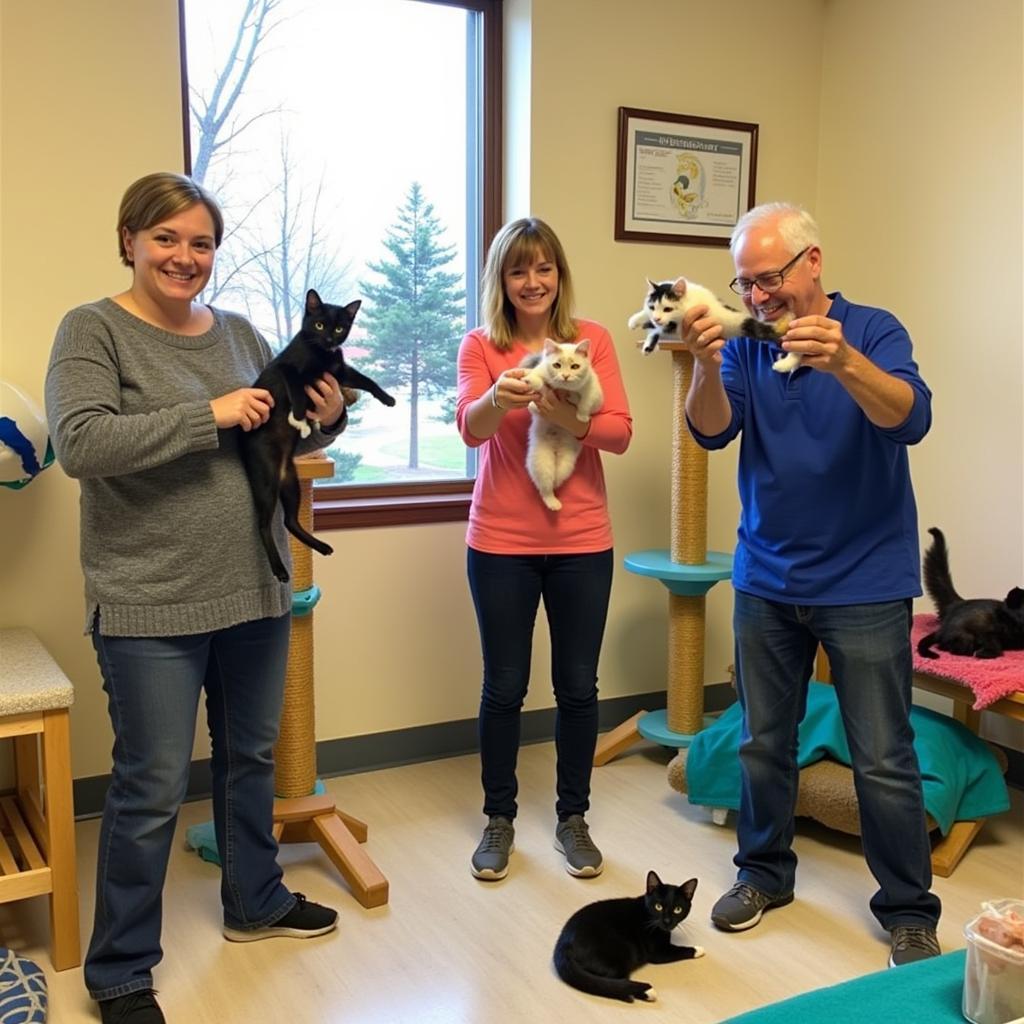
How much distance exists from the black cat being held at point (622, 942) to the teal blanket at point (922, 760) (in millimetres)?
579

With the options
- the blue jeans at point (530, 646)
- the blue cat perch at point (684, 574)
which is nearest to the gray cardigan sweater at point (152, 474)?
the blue jeans at point (530, 646)

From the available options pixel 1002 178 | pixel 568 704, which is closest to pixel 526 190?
pixel 1002 178

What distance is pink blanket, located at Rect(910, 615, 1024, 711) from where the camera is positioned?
7.88 ft

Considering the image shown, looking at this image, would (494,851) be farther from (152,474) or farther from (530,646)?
(152,474)

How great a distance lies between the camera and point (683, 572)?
2908mm

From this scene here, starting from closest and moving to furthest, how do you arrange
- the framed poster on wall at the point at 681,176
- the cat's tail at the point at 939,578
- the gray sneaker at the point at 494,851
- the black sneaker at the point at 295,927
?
the black sneaker at the point at 295,927 < the gray sneaker at the point at 494,851 < the cat's tail at the point at 939,578 < the framed poster on wall at the point at 681,176

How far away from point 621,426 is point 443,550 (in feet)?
3.25

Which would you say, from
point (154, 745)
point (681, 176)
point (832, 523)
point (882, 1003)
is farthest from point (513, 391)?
point (681, 176)

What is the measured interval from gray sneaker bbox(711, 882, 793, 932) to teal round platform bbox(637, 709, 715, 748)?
2.27 ft

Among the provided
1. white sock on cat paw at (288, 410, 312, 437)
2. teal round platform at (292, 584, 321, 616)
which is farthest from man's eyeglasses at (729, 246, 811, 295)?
teal round platform at (292, 584, 321, 616)

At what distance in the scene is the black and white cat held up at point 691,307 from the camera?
5.69 ft

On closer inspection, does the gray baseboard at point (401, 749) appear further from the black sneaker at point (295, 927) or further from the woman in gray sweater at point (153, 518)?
the woman in gray sweater at point (153, 518)

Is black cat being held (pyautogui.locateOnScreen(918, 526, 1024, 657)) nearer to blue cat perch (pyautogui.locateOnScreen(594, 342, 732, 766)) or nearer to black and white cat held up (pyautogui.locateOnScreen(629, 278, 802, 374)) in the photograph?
blue cat perch (pyautogui.locateOnScreen(594, 342, 732, 766))

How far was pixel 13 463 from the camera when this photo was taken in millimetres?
2119
